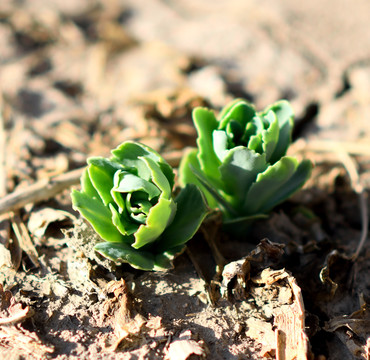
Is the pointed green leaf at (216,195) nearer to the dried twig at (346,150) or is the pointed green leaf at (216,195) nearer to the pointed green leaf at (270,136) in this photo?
the pointed green leaf at (270,136)

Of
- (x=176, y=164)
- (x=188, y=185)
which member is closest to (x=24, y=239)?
(x=188, y=185)

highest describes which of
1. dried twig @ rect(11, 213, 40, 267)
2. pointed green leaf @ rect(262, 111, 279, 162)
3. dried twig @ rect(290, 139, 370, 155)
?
pointed green leaf @ rect(262, 111, 279, 162)

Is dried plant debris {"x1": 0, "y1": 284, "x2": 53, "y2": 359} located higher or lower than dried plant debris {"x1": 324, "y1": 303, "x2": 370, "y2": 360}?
higher

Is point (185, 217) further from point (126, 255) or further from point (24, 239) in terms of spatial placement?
point (24, 239)

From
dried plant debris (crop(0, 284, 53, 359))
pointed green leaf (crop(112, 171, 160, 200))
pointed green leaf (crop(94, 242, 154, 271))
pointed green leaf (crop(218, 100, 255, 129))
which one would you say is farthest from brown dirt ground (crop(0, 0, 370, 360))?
pointed green leaf (crop(218, 100, 255, 129))

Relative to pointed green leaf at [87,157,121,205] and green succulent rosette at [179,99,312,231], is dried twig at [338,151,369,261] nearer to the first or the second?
green succulent rosette at [179,99,312,231]

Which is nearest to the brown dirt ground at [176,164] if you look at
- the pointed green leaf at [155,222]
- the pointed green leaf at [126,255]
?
the pointed green leaf at [126,255]

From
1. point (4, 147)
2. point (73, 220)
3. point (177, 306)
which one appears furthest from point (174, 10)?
point (177, 306)
